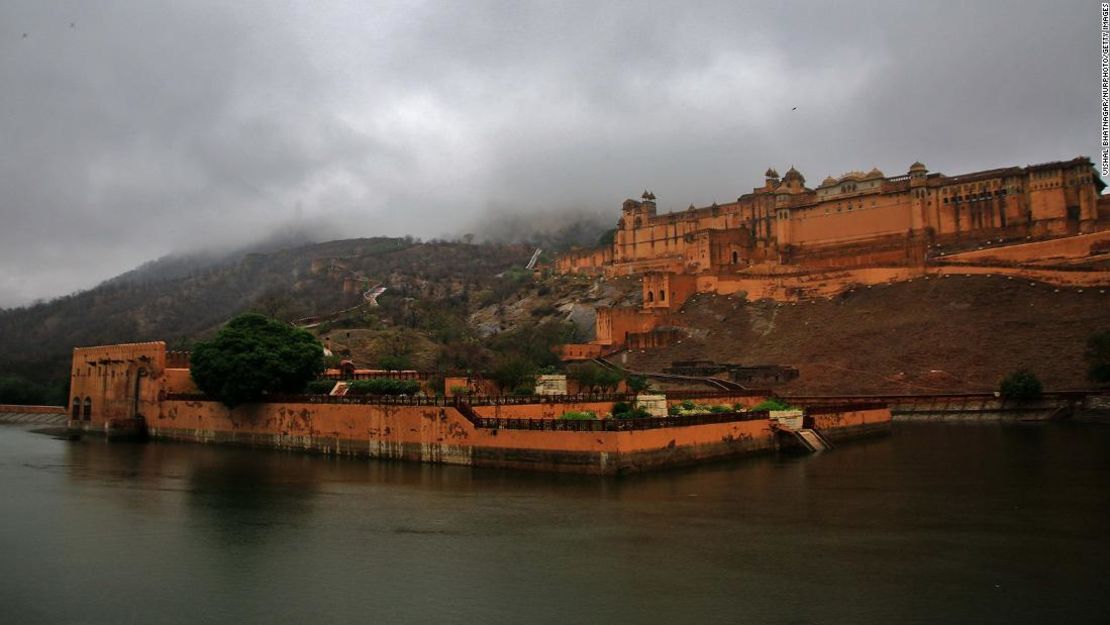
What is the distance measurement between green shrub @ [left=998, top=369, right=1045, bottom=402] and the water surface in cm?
1418

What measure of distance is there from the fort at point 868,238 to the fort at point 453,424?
69.9ft

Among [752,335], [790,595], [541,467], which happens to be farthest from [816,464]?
[752,335]

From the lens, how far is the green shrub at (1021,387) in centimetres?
3972

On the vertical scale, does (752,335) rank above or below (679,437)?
above

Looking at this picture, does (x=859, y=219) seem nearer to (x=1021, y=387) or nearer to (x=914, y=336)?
(x=914, y=336)

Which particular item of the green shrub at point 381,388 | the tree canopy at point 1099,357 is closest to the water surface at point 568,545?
the green shrub at point 381,388

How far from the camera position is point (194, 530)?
18.2 m

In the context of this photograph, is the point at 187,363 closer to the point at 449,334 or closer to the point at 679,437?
the point at 449,334

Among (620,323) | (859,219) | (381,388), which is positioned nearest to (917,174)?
(859,219)

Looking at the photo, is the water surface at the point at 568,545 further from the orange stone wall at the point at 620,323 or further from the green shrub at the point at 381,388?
the orange stone wall at the point at 620,323

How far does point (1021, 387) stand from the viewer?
3978 cm

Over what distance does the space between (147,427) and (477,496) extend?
28617 millimetres

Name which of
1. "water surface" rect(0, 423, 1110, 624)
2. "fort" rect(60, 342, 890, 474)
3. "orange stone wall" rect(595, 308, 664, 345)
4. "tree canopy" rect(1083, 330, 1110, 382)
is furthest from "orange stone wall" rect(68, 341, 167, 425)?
"tree canopy" rect(1083, 330, 1110, 382)

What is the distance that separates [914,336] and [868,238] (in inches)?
687
